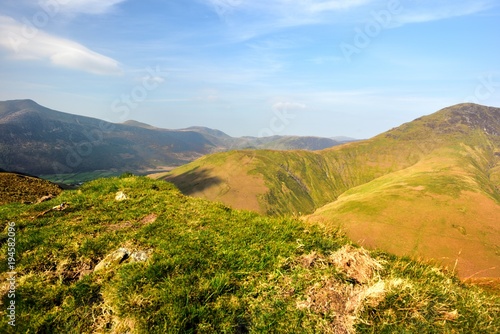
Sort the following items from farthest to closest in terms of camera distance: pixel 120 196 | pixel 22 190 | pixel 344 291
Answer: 1. pixel 22 190
2. pixel 120 196
3. pixel 344 291

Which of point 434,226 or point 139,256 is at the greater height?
point 139,256

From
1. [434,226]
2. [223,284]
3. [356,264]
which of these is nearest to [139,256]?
[223,284]

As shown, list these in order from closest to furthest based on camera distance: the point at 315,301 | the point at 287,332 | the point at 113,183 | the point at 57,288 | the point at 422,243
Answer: the point at 287,332 → the point at 315,301 → the point at 57,288 → the point at 113,183 → the point at 422,243

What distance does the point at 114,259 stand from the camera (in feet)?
28.0

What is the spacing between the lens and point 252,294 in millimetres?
6906

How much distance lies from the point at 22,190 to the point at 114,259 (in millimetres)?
15503

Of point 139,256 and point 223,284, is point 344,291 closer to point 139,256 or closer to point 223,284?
point 223,284

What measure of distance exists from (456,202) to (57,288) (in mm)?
240804

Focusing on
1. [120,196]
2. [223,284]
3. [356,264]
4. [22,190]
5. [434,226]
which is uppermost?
[120,196]

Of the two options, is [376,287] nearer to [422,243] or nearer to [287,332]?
[287,332]

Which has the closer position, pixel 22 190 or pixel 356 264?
pixel 356 264

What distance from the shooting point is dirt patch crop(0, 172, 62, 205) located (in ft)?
53.9

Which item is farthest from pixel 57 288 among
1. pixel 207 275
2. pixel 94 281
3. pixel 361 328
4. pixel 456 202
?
pixel 456 202

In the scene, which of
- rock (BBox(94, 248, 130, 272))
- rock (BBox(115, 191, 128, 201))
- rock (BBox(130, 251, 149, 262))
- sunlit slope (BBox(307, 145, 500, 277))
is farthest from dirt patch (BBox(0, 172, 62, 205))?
sunlit slope (BBox(307, 145, 500, 277))
